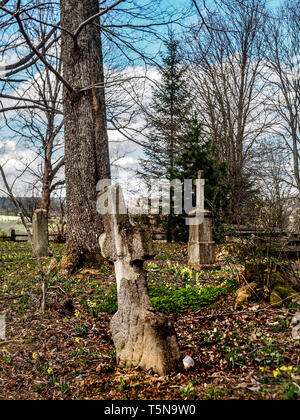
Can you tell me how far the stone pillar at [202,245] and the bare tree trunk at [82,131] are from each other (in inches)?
115

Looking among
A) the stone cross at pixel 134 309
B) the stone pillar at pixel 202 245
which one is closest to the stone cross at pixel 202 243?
the stone pillar at pixel 202 245

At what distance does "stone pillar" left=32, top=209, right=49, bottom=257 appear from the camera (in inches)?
444

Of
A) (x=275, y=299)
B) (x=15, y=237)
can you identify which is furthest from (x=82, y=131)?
(x=15, y=237)

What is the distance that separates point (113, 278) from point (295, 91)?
1390 cm

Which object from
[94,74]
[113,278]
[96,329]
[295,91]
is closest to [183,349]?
[96,329]

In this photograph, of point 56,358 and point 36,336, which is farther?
point 36,336

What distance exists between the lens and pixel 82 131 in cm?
756

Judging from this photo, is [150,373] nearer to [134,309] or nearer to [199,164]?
[134,309]

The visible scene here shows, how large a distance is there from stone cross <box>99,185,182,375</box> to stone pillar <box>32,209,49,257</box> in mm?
8002

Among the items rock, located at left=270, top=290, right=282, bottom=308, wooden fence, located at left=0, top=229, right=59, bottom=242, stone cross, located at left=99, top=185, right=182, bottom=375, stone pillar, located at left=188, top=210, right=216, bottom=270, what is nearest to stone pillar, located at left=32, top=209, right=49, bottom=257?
stone pillar, located at left=188, top=210, right=216, bottom=270

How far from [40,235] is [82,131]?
5.16 m

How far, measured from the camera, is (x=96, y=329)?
179 inches

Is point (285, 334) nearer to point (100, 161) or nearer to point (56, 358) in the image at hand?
point (56, 358)
